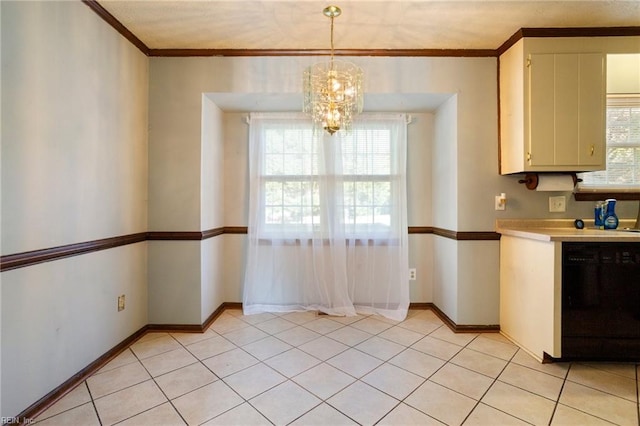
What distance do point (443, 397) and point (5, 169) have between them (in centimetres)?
258

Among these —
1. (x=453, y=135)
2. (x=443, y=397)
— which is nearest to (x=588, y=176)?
(x=453, y=135)

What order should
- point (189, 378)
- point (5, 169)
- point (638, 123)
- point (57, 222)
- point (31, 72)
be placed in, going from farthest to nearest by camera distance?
point (638, 123), point (189, 378), point (57, 222), point (31, 72), point (5, 169)

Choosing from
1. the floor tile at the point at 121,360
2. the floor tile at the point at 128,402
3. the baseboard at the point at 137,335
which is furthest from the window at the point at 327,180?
the floor tile at the point at 128,402

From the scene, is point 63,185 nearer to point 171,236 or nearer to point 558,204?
point 171,236

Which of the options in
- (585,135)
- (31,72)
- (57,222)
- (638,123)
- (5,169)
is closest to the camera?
(5,169)

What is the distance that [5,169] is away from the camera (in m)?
1.36

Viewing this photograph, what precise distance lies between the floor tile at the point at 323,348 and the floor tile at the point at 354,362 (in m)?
0.05

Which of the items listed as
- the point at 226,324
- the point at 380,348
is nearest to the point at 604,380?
the point at 380,348

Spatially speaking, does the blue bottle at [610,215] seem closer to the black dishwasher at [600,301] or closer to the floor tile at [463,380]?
the black dishwasher at [600,301]

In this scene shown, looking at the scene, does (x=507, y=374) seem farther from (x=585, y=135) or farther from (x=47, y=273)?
(x=47, y=273)

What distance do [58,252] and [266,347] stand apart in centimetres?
150

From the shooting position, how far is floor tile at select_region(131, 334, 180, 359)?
2150mm

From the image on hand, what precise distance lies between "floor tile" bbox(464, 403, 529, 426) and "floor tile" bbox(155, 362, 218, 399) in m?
1.51

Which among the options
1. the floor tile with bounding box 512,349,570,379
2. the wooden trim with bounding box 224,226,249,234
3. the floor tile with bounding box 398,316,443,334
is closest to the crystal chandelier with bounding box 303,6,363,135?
the wooden trim with bounding box 224,226,249,234
